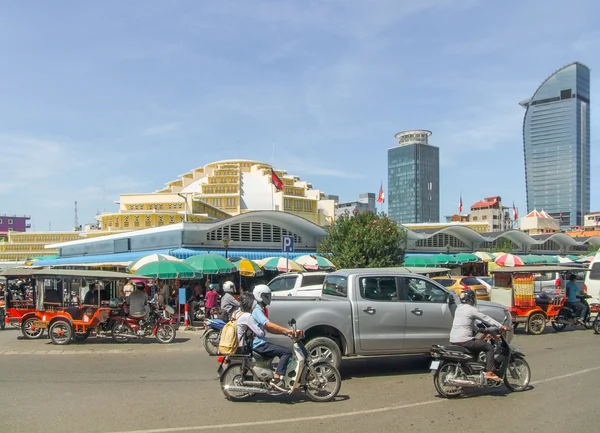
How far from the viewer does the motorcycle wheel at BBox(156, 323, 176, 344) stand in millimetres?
15258

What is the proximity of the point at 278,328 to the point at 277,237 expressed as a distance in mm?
25966

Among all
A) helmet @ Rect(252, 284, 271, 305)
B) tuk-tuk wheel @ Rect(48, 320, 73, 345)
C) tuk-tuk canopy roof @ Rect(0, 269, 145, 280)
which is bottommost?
tuk-tuk wheel @ Rect(48, 320, 73, 345)

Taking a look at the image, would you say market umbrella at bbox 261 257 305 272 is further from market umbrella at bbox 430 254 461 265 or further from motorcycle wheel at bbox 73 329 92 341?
market umbrella at bbox 430 254 461 265

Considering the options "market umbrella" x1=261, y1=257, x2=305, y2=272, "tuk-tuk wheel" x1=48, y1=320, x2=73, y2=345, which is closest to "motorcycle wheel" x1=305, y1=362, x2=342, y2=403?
"tuk-tuk wheel" x1=48, y1=320, x2=73, y2=345

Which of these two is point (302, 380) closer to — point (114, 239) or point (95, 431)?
point (95, 431)

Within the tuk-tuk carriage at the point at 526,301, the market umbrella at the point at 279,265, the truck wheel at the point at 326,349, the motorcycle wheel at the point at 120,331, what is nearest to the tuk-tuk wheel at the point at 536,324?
the tuk-tuk carriage at the point at 526,301

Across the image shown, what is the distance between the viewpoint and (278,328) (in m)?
7.62

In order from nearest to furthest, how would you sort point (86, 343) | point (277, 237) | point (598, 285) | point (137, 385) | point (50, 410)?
point (50, 410)
point (137, 385)
point (86, 343)
point (598, 285)
point (277, 237)

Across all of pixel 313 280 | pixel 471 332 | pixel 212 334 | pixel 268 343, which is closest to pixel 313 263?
pixel 313 280

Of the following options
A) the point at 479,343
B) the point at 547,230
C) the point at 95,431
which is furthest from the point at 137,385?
the point at 547,230

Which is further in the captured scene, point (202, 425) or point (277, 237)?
point (277, 237)

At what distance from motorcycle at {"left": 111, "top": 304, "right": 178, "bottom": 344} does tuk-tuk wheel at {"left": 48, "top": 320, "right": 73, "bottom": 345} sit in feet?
3.66

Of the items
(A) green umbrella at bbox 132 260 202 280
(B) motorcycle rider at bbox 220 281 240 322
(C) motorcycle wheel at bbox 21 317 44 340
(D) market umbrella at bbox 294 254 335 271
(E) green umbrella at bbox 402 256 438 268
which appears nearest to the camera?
(B) motorcycle rider at bbox 220 281 240 322

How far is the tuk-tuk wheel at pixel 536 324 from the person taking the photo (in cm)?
1566
